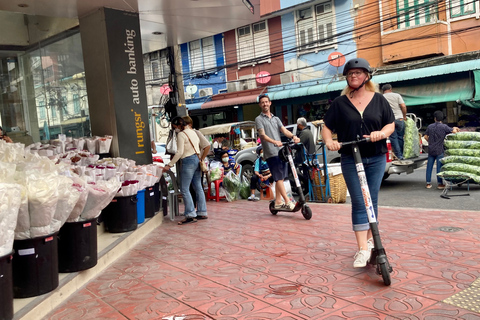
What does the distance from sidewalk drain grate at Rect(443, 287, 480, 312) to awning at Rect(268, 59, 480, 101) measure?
48.8 ft

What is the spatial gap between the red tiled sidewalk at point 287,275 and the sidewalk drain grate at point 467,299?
57mm

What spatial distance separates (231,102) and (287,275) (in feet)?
72.5

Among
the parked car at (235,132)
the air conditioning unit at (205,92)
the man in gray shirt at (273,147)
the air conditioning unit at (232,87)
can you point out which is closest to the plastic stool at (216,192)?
the man in gray shirt at (273,147)

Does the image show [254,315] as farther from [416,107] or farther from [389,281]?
[416,107]

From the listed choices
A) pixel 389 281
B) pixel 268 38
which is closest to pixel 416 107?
pixel 268 38

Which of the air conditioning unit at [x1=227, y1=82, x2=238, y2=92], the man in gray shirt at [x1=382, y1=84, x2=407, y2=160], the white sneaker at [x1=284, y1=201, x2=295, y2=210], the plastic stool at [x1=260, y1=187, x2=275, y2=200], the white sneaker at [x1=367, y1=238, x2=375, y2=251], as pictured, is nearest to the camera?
the white sneaker at [x1=367, y1=238, x2=375, y2=251]

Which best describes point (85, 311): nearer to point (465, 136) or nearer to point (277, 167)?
point (277, 167)

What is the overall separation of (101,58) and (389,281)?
18.6ft

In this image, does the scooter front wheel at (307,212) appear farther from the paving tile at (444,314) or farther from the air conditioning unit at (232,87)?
the air conditioning unit at (232,87)

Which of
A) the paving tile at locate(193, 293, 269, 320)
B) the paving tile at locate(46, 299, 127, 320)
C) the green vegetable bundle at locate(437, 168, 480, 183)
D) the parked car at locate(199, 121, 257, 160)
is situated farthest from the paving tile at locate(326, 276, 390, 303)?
the parked car at locate(199, 121, 257, 160)

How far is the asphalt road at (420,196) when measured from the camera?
7520 mm

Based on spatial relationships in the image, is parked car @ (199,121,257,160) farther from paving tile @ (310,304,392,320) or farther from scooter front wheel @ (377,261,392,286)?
paving tile @ (310,304,392,320)

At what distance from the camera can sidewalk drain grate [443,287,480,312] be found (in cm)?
297

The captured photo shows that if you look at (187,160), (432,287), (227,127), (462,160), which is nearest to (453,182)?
(462,160)
